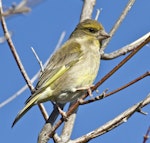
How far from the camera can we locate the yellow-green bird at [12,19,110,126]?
488 cm

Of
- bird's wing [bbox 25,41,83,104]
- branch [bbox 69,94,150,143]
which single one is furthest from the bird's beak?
branch [bbox 69,94,150,143]

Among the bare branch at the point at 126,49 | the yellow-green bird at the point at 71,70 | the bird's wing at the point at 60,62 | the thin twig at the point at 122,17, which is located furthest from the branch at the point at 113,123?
the thin twig at the point at 122,17

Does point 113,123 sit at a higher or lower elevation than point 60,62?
lower

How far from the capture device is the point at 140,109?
3500 millimetres

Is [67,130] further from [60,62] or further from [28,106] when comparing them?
[60,62]

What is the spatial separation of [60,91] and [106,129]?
1533 mm

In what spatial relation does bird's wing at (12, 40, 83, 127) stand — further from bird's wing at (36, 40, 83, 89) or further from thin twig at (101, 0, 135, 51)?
thin twig at (101, 0, 135, 51)

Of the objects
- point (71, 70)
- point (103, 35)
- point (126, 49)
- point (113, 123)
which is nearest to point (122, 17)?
point (103, 35)

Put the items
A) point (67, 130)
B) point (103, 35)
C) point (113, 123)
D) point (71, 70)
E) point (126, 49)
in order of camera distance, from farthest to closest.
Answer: point (103, 35) < point (71, 70) < point (126, 49) < point (67, 130) < point (113, 123)

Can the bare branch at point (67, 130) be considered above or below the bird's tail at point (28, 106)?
below

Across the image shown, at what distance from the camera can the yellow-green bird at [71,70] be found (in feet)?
16.0

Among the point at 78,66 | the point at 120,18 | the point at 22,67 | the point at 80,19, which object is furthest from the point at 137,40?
the point at 22,67

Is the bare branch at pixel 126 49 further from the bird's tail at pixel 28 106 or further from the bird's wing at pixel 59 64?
the bird's tail at pixel 28 106

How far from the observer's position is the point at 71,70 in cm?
516
